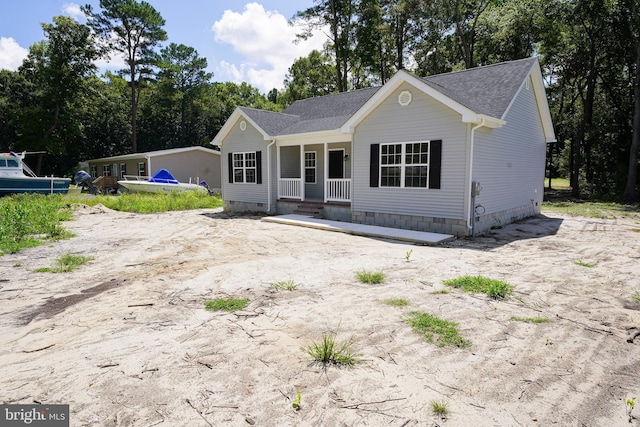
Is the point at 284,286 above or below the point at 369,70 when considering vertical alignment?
below

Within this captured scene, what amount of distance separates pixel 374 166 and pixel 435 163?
1.94 metres

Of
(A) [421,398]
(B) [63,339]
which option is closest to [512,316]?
(A) [421,398]

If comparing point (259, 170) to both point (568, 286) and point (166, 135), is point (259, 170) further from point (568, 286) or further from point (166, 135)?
point (166, 135)

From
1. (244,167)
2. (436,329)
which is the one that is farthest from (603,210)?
(436,329)

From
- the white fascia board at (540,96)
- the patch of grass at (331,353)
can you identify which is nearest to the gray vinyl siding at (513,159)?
the white fascia board at (540,96)

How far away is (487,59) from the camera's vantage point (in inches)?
962

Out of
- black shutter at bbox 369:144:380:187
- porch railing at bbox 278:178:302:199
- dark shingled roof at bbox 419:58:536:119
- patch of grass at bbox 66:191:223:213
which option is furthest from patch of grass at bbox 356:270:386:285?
patch of grass at bbox 66:191:223:213

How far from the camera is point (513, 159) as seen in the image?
11.7 meters

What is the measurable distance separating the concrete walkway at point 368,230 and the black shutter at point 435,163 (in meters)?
1.38

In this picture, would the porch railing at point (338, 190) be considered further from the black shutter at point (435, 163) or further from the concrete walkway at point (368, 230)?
the black shutter at point (435, 163)

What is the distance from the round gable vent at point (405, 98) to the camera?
10.1 metres

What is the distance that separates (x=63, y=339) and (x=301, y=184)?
10569 millimetres

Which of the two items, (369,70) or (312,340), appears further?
(369,70)

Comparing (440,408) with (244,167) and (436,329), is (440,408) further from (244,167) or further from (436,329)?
(244,167)
